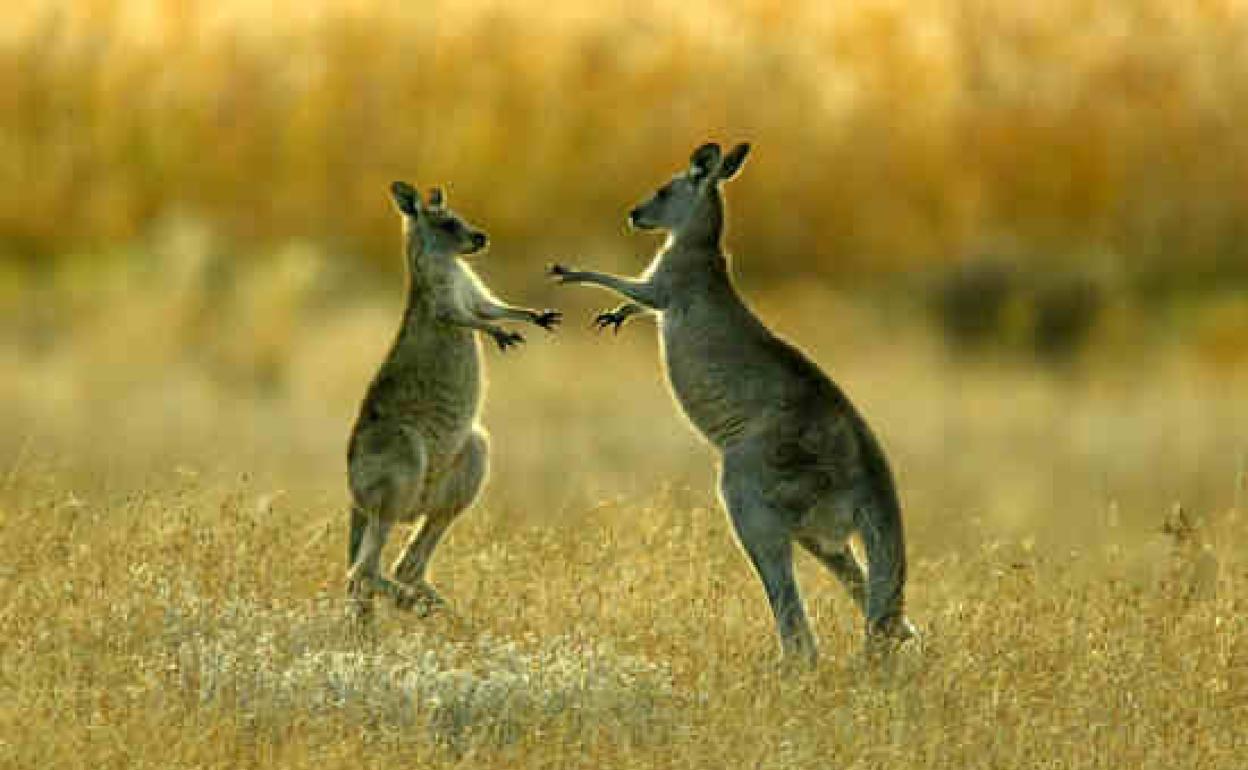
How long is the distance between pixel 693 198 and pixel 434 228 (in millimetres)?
1232

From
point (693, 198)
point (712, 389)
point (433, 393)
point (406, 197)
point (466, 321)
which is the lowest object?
point (712, 389)

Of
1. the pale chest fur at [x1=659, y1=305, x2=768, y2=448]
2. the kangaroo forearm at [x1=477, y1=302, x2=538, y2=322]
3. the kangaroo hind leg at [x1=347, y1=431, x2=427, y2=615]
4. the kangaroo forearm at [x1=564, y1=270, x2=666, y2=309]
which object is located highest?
the kangaroo forearm at [x1=477, y1=302, x2=538, y2=322]

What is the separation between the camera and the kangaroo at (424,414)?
11.0 metres

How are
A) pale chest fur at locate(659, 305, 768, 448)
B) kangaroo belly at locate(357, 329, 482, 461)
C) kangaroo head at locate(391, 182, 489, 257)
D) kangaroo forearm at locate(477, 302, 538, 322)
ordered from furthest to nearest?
1. kangaroo head at locate(391, 182, 489, 257)
2. kangaroo forearm at locate(477, 302, 538, 322)
3. kangaroo belly at locate(357, 329, 482, 461)
4. pale chest fur at locate(659, 305, 768, 448)

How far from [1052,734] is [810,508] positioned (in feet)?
4.52

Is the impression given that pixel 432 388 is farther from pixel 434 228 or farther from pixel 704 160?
pixel 704 160

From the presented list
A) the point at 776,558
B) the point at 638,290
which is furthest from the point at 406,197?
the point at 776,558

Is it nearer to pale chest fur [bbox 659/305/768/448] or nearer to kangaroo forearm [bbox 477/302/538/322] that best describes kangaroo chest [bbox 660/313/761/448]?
pale chest fur [bbox 659/305/768/448]

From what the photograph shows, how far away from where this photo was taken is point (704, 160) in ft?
37.0

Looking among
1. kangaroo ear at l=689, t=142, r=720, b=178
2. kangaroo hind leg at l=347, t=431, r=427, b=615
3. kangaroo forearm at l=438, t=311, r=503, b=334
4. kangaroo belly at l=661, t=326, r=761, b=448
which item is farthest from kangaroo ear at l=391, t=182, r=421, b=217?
kangaroo belly at l=661, t=326, r=761, b=448

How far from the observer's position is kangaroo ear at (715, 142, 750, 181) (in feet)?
36.9

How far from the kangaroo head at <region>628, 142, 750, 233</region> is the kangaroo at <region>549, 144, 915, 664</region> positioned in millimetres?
219

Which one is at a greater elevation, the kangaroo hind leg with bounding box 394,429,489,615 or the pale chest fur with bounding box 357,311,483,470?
the pale chest fur with bounding box 357,311,483,470

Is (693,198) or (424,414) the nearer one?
(424,414)
